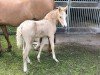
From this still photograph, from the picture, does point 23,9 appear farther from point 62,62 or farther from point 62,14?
point 62,62

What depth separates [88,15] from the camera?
898cm

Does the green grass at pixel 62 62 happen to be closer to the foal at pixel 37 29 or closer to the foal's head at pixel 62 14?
the foal at pixel 37 29

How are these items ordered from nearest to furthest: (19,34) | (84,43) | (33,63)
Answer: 1. (19,34)
2. (33,63)
3. (84,43)

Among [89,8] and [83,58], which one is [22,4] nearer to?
[83,58]

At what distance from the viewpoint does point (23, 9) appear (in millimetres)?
6914

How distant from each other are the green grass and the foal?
0.19 m

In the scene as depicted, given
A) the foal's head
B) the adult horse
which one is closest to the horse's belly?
the foal's head

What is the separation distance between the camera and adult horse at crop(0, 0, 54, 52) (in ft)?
22.7

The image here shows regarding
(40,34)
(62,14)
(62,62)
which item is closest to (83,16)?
(62,62)

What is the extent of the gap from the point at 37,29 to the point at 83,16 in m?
2.87

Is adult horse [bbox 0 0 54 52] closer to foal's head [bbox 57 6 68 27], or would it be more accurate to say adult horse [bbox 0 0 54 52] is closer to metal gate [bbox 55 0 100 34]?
foal's head [bbox 57 6 68 27]

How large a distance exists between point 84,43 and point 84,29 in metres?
0.84

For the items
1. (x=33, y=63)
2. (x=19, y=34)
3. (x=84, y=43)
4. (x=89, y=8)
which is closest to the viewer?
(x=19, y=34)

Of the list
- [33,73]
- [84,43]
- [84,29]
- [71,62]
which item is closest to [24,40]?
[33,73]
